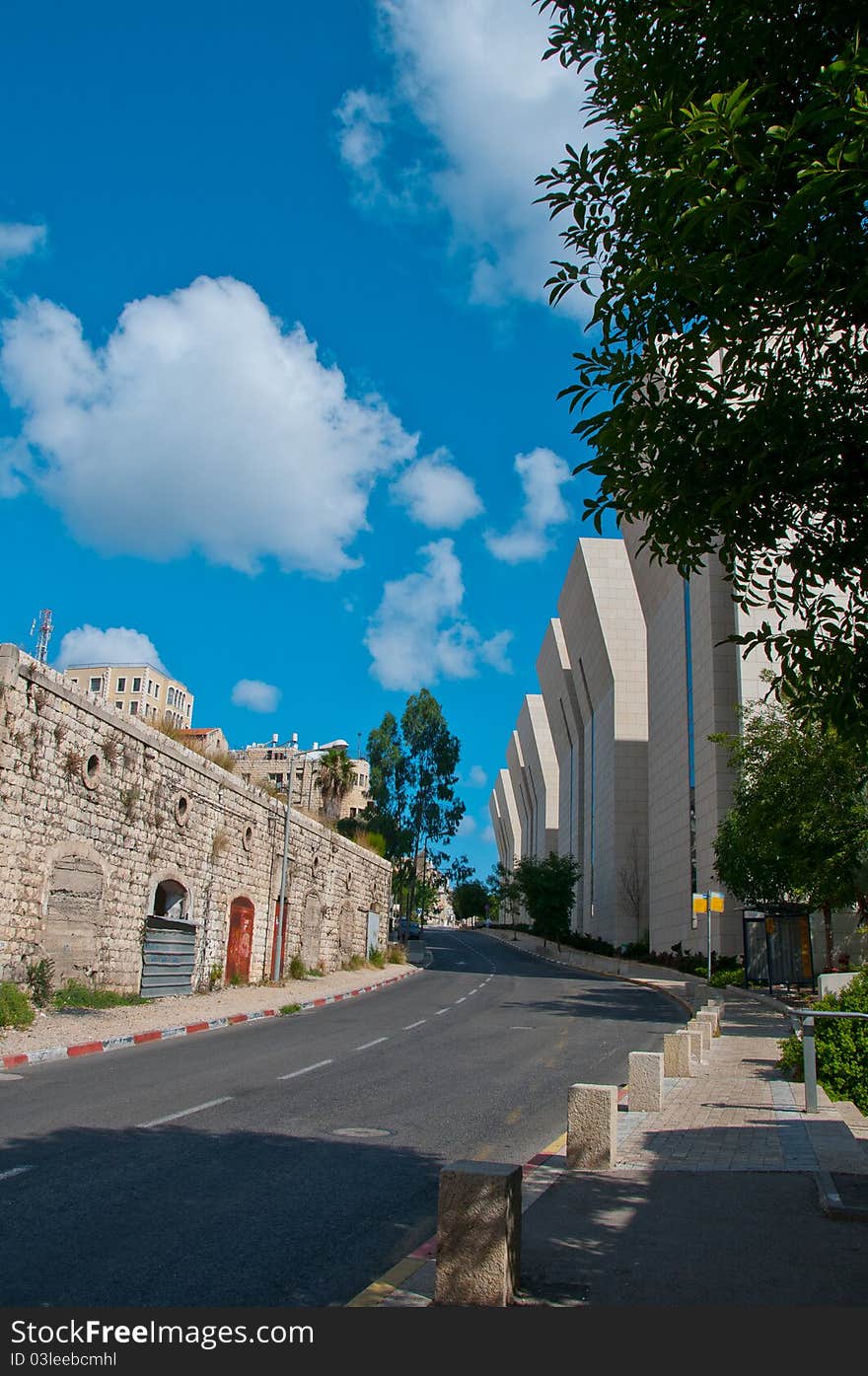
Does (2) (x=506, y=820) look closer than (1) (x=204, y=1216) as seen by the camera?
No

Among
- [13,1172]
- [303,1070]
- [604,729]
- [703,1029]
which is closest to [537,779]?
[604,729]

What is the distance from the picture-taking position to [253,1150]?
7.96 m

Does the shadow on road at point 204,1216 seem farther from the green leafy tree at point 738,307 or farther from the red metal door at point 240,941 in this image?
the red metal door at point 240,941

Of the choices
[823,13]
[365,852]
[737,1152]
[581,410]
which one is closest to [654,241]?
[581,410]

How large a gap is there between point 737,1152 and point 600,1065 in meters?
6.21

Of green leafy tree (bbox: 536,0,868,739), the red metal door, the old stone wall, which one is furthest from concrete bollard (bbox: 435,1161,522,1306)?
the red metal door

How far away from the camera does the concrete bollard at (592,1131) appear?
7562 millimetres

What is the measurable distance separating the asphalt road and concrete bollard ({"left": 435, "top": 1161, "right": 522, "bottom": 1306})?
1.95ft

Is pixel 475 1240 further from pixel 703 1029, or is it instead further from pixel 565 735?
Answer: pixel 565 735

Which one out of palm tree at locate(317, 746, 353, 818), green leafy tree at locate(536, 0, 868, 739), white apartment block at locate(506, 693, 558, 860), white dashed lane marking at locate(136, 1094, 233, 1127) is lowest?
white dashed lane marking at locate(136, 1094, 233, 1127)

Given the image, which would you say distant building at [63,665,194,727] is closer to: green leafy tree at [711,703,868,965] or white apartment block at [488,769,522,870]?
white apartment block at [488,769,522,870]

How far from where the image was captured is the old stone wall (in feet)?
52.6

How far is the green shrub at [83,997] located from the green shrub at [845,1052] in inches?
480

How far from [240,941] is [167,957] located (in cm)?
555
